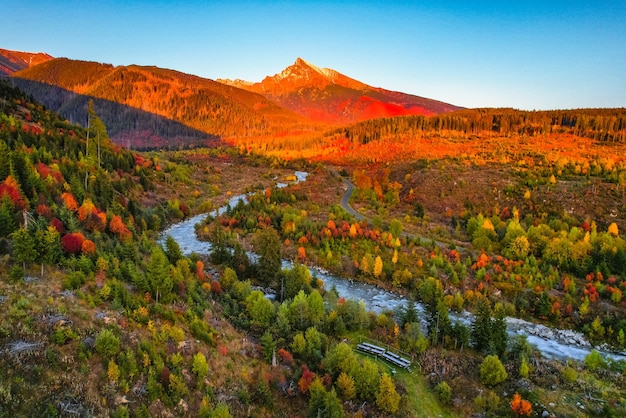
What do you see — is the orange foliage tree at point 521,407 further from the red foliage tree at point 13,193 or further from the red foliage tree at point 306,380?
the red foliage tree at point 13,193

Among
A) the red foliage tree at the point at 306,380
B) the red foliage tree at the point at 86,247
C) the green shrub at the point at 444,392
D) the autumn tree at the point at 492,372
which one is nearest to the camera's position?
the red foliage tree at the point at 306,380

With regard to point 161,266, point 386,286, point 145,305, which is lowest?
point 386,286

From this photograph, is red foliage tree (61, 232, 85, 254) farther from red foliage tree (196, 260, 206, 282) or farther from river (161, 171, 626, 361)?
river (161, 171, 626, 361)

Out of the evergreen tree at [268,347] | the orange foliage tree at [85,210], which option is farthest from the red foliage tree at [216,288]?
the orange foliage tree at [85,210]

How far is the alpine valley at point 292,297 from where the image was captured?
926 inches

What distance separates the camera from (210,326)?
32031 mm

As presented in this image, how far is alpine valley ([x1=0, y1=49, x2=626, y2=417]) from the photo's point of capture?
77.2 feet

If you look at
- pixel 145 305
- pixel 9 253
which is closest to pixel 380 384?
pixel 145 305

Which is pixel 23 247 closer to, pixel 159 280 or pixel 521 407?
pixel 159 280

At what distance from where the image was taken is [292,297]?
44.2 meters

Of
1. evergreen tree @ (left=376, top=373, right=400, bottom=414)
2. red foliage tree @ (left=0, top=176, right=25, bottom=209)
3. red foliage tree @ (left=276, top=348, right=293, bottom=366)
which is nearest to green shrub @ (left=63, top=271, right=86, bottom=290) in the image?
red foliage tree @ (left=0, top=176, right=25, bottom=209)

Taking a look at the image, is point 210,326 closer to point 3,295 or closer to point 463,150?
point 3,295

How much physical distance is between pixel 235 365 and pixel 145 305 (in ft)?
27.0

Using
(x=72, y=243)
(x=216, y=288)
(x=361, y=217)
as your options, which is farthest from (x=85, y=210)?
(x=361, y=217)
